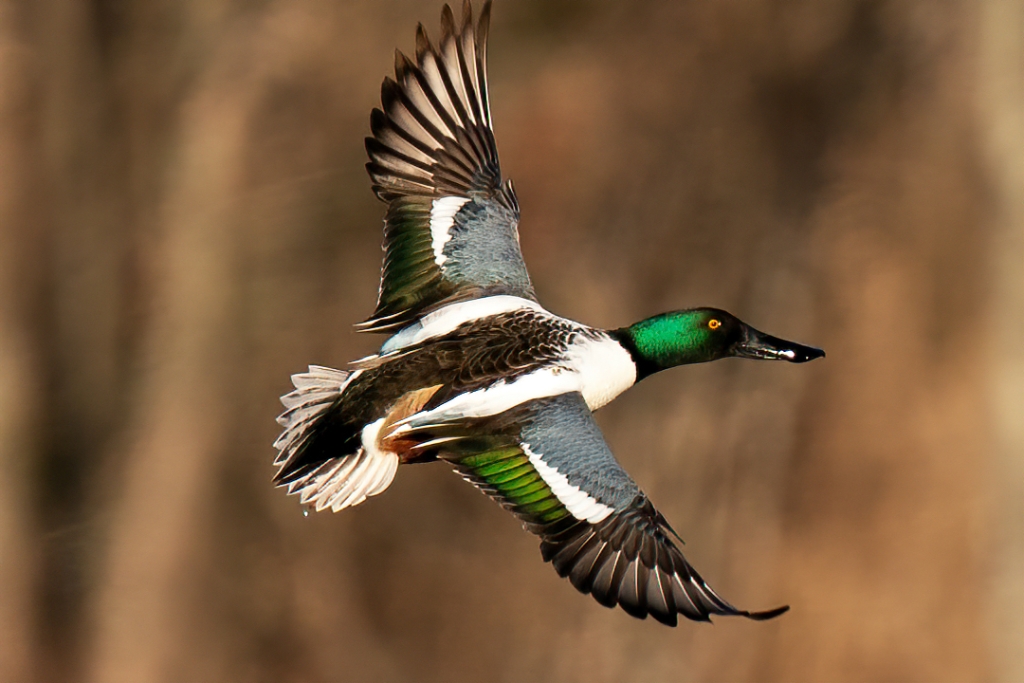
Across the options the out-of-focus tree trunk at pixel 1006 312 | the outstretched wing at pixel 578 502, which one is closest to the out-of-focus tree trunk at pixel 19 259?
the outstretched wing at pixel 578 502

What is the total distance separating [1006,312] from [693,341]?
155 centimetres

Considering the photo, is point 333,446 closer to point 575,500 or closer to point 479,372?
point 479,372

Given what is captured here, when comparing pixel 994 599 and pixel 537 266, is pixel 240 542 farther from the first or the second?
pixel 994 599

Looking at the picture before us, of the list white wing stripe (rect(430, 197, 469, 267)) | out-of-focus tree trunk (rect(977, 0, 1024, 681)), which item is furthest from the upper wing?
out-of-focus tree trunk (rect(977, 0, 1024, 681))

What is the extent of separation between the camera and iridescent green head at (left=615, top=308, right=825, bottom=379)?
1.59 m

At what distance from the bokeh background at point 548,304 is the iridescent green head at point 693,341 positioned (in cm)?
114

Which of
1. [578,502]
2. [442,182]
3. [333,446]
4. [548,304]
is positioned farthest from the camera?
[548,304]

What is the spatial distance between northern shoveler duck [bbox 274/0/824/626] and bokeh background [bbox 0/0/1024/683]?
1.09m

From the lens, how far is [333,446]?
1.49 metres

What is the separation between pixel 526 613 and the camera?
2852 mm

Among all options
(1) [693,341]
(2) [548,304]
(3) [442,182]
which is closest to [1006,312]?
(2) [548,304]

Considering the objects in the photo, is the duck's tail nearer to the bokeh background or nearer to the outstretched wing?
the outstretched wing

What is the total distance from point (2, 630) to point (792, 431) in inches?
82.5

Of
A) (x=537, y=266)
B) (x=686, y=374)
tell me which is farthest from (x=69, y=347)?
(x=686, y=374)
